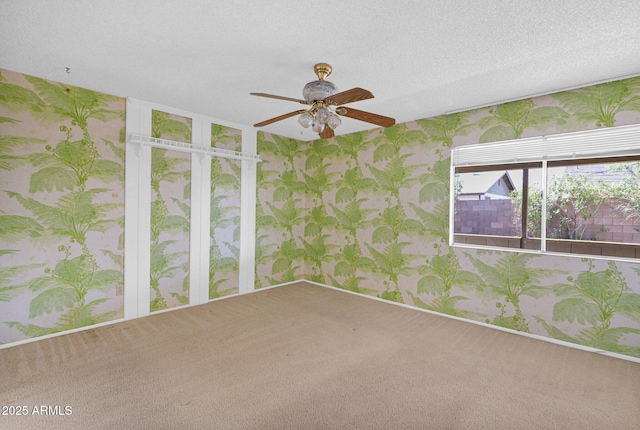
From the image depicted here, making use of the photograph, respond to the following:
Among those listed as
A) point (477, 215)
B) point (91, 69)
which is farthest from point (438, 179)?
point (91, 69)

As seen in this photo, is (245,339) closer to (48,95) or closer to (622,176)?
(48,95)

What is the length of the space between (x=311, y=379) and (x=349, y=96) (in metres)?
2.12

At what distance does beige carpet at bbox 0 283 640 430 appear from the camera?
1.84m

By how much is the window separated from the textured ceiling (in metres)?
0.56

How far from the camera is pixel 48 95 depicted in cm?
284

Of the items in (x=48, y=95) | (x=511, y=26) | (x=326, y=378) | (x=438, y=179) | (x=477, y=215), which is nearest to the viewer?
(x=511, y=26)

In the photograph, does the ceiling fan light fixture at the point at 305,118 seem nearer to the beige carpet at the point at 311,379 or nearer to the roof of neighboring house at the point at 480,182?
the beige carpet at the point at 311,379

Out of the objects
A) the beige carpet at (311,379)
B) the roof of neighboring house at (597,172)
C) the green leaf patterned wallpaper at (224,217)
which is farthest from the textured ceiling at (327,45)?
the beige carpet at (311,379)

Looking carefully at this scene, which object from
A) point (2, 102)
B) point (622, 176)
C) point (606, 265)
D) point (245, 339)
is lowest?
point (245, 339)

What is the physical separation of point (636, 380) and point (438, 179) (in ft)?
7.99

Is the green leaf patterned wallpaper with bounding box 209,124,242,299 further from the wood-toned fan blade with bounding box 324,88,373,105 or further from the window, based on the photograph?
the window

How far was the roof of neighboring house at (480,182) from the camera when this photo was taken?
4.09 metres

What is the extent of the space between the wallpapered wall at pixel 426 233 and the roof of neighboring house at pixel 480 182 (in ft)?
3.06

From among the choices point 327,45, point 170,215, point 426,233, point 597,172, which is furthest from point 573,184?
point 170,215
